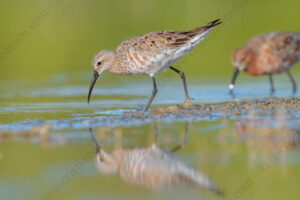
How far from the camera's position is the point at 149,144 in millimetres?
7117

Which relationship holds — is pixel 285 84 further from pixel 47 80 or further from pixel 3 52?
pixel 3 52

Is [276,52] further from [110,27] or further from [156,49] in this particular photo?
[110,27]

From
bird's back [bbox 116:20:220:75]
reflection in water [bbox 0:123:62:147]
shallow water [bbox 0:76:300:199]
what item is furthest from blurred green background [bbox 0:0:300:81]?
reflection in water [bbox 0:123:62:147]

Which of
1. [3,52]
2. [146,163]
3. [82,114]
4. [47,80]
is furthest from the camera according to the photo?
[3,52]

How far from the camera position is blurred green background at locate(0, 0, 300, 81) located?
56.0 ft

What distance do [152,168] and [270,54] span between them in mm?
8187

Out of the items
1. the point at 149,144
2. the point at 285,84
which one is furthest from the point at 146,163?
the point at 285,84

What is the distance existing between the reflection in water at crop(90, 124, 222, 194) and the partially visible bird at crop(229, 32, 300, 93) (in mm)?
6836

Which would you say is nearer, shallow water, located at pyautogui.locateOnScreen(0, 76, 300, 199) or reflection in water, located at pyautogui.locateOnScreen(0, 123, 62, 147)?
shallow water, located at pyautogui.locateOnScreen(0, 76, 300, 199)

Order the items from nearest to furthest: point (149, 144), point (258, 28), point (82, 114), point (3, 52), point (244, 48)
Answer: point (149, 144), point (82, 114), point (244, 48), point (3, 52), point (258, 28)

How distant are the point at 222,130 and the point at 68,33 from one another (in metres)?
14.0

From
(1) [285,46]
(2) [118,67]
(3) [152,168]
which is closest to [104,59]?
(2) [118,67]

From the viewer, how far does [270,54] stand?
1357cm

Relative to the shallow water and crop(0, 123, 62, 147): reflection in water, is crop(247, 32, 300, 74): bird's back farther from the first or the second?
crop(0, 123, 62, 147): reflection in water
